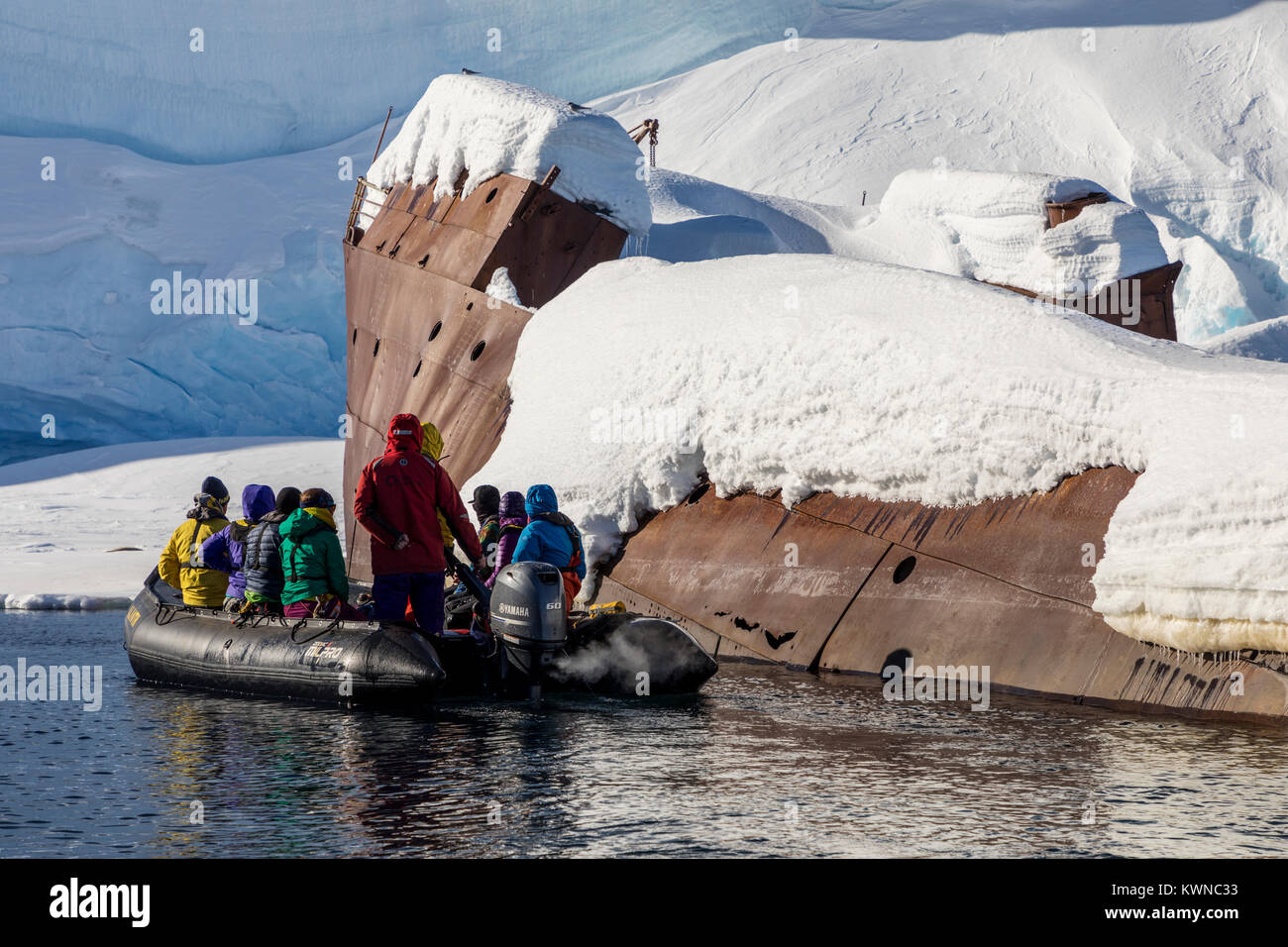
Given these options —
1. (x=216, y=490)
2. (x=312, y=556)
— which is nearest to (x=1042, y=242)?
(x=216, y=490)

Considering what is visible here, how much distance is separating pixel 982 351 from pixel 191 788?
16.6 ft

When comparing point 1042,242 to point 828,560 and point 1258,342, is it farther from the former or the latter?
point 828,560

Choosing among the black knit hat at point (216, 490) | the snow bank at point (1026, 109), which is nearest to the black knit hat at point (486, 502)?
the black knit hat at point (216, 490)

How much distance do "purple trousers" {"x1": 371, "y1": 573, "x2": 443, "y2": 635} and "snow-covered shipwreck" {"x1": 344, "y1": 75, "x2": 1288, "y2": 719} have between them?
2.01 meters

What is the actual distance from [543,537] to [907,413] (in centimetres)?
236

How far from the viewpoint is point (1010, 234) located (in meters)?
19.7

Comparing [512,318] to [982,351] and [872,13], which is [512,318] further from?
[872,13]

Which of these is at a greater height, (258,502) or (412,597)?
(258,502)

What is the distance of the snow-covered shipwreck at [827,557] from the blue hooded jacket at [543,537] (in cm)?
146

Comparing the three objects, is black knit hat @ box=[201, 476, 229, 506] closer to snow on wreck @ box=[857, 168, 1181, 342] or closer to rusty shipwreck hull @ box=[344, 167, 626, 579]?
rusty shipwreck hull @ box=[344, 167, 626, 579]

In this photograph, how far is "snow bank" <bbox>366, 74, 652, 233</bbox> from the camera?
12.3 m

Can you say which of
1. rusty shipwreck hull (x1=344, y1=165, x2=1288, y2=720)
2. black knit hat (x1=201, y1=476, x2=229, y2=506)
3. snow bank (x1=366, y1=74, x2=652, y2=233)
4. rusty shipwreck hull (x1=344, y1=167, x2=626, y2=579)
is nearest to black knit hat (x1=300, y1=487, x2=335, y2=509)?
black knit hat (x1=201, y1=476, x2=229, y2=506)
